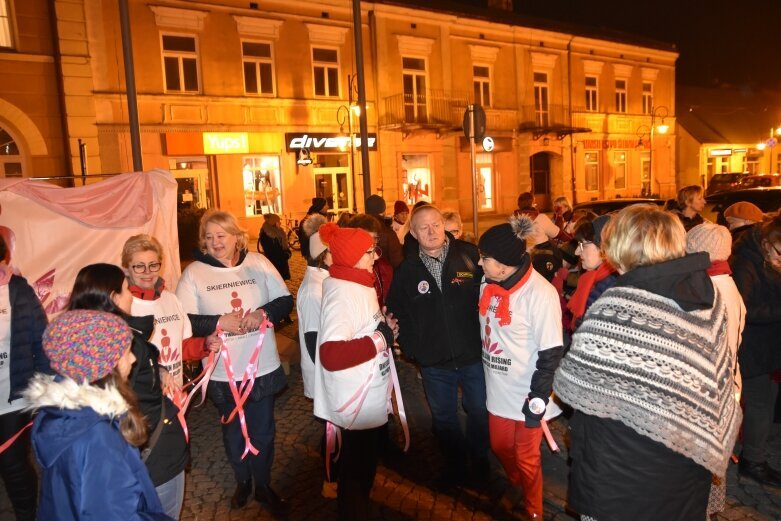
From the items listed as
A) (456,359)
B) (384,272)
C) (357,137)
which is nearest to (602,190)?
(357,137)

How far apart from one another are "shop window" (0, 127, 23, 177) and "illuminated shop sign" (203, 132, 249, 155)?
16.9 feet

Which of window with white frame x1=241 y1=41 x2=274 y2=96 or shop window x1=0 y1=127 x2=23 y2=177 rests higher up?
window with white frame x1=241 y1=41 x2=274 y2=96

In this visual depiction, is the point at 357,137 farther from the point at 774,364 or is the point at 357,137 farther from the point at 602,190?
the point at 774,364

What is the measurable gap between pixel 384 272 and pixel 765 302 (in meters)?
3.34

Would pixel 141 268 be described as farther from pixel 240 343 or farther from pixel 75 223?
pixel 75 223

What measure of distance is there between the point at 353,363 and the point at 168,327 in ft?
3.89

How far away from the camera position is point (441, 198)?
24031 mm

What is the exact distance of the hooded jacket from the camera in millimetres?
1859

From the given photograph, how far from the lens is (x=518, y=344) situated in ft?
10.7

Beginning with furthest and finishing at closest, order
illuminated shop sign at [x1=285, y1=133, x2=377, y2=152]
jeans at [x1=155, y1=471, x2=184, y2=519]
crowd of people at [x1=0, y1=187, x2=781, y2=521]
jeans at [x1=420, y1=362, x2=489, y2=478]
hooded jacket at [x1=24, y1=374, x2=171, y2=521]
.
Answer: illuminated shop sign at [x1=285, y1=133, x2=377, y2=152] < jeans at [x1=420, y1=362, x2=489, y2=478] < jeans at [x1=155, y1=471, x2=184, y2=519] < crowd of people at [x1=0, y1=187, x2=781, y2=521] < hooded jacket at [x1=24, y1=374, x2=171, y2=521]

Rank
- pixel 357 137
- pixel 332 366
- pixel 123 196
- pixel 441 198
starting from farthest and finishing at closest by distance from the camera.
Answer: pixel 441 198
pixel 357 137
pixel 123 196
pixel 332 366

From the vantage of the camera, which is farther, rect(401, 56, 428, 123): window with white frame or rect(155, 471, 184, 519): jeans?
rect(401, 56, 428, 123): window with white frame

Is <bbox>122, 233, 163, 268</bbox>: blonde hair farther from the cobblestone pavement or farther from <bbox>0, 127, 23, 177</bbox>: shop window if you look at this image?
<bbox>0, 127, 23, 177</bbox>: shop window

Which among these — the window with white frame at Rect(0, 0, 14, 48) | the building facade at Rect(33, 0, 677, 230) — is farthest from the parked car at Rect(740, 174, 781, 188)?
the window with white frame at Rect(0, 0, 14, 48)
